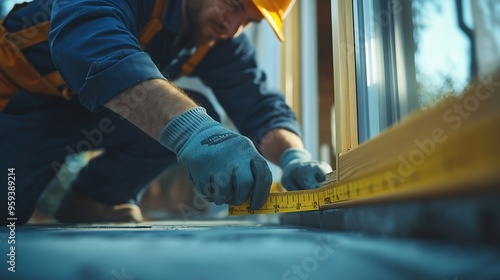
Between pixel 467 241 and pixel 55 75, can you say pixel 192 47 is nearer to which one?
pixel 55 75

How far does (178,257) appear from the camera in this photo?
47 centimetres

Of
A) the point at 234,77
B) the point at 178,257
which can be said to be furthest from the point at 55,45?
the point at 234,77

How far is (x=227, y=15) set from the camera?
4.42 feet

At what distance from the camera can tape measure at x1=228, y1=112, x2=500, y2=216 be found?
371 millimetres

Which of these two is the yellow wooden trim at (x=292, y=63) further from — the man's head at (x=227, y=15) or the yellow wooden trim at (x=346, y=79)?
the yellow wooden trim at (x=346, y=79)

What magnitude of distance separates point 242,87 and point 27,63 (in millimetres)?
795

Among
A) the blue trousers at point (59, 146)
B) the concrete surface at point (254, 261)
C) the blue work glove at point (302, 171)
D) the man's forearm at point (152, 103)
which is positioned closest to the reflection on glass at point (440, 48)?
the concrete surface at point (254, 261)

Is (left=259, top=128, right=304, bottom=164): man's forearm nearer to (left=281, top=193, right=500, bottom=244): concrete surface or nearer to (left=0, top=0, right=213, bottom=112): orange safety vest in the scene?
(left=0, top=0, right=213, bottom=112): orange safety vest

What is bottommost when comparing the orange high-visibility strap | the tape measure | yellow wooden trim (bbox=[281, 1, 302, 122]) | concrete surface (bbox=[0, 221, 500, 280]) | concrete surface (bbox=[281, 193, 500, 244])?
concrete surface (bbox=[0, 221, 500, 280])

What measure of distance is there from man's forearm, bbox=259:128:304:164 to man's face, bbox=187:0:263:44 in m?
0.40

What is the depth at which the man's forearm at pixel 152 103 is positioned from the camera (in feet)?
2.95

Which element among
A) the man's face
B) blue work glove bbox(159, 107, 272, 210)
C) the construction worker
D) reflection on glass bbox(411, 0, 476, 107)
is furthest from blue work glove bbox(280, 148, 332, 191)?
reflection on glass bbox(411, 0, 476, 107)

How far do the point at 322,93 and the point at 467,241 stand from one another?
2.31 m

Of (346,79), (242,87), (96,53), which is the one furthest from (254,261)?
(242,87)
